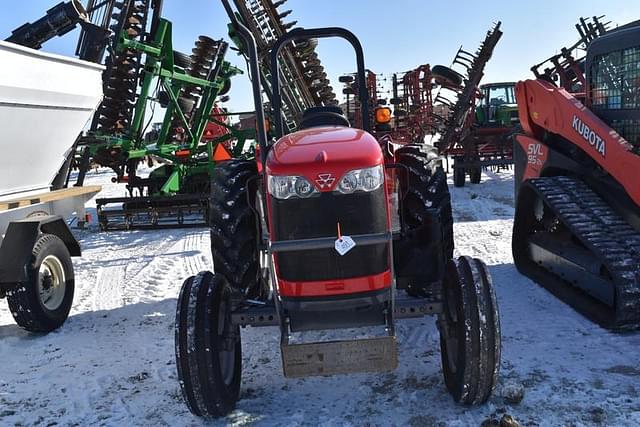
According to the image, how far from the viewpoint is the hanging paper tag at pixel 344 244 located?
8.75 feet

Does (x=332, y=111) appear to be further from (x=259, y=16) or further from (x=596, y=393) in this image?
(x=259, y=16)

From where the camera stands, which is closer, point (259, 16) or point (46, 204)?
point (46, 204)

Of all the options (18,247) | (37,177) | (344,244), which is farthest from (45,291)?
(344,244)

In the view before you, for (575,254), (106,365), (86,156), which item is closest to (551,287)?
(575,254)

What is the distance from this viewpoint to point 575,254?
14.4 ft

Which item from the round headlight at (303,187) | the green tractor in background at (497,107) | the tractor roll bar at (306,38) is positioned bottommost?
the round headlight at (303,187)

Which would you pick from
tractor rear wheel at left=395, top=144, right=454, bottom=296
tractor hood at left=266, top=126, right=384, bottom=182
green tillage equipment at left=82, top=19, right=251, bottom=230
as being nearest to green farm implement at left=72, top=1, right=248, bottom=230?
green tillage equipment at left=82, top=19, right=251, bottom=230

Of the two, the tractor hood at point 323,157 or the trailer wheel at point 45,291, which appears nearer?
the tractor hood at point 323,157

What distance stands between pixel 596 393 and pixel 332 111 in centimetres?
239

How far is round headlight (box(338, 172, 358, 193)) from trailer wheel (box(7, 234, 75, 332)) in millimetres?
3025

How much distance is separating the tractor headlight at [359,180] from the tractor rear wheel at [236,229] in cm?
114

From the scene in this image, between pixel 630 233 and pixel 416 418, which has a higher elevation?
pixel 630 233

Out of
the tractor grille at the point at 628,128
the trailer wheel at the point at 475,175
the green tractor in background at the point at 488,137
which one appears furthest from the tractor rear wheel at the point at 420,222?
the trailer wheel at the point at 475,175

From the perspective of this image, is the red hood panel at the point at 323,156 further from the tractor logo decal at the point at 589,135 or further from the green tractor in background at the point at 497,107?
the green tractor in background at the point at 497,107
